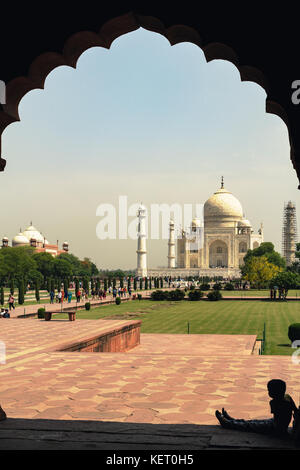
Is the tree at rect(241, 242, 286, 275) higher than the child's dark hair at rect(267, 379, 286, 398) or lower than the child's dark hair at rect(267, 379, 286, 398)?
higher

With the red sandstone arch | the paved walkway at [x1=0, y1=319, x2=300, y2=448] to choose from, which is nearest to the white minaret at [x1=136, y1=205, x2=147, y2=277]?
the paved walkway at [x1=0, y1=319, x2=300, y2=448]

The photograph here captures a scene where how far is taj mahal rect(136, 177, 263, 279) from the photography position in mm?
60375

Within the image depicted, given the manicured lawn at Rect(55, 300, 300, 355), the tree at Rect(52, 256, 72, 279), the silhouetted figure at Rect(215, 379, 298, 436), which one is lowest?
the manicured lawn at Rect(55, 300, 300, 355)

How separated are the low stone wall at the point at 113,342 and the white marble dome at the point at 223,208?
5286cm

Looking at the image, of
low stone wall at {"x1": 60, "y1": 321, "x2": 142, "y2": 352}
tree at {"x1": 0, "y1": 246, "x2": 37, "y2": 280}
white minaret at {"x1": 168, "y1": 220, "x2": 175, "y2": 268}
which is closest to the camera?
low stone wall at {"x1": 60, "y1": 321, "x2": 142, "y2": 352}

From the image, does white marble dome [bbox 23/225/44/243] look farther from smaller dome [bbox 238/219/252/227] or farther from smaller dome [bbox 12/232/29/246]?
smaller dome [bbox 238/219/252/227]

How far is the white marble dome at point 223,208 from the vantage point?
62531mm

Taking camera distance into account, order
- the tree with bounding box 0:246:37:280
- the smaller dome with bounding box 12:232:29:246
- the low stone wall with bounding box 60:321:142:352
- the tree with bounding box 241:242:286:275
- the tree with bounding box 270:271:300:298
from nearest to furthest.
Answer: the low stone wall with bounding box 60:321:142:352
the tree with bounding box 270:271:300:298
the tree with bounding box 0:246:37:280
the tree with bounding box 241:242:286:275
the smaller dome with bounding box 12:232:29:246

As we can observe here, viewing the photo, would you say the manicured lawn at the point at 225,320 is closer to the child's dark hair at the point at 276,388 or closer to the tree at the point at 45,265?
the child's dark hair at the point at 276,388

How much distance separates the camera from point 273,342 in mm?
10938

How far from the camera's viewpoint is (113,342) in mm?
9195

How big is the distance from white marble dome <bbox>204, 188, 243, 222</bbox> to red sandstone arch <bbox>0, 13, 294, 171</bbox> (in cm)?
5965
